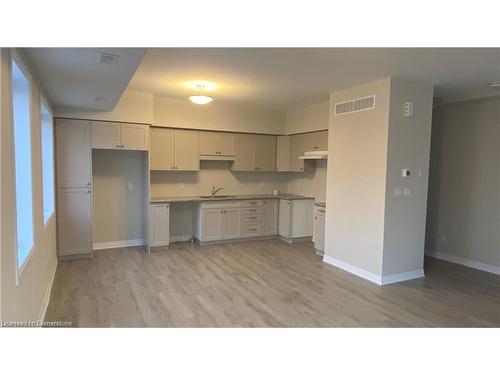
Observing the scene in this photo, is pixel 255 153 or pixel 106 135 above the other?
pixel 106 135

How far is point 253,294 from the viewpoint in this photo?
147 inches

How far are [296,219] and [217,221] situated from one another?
4.98 ft

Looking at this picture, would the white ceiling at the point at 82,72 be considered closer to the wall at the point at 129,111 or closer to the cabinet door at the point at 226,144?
the wall at the point at 129,111

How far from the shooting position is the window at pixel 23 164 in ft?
8.54

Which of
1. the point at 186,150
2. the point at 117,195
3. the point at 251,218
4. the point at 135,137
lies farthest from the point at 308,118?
the point at 117,195

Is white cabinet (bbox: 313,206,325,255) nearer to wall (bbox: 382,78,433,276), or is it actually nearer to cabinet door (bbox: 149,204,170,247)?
wall (bbox: 382,78,433,276)

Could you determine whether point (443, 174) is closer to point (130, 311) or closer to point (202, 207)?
point (202, 207)

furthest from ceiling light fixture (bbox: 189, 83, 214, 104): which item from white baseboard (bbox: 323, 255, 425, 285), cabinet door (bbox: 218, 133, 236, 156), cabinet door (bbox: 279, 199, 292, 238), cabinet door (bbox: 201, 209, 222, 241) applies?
white baseboard (bbox: 323, 255, 425, 285)

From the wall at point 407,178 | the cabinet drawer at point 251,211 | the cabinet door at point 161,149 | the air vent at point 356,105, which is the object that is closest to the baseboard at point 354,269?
the wall at point 407,178

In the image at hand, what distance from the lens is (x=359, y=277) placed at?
4.38 meters

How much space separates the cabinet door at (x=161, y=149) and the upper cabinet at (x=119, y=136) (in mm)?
341

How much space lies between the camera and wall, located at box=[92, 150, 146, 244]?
5512 mm

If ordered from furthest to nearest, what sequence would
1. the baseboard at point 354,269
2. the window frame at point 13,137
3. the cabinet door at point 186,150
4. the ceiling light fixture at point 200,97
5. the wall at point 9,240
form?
the cabinet door at point 186,150
the ceiling light fixture at point 200,97
the baseboard at point 354,269
the window frame at point 13,137
the wall at point 9,240

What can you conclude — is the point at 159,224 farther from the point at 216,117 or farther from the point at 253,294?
the point at 253,294
